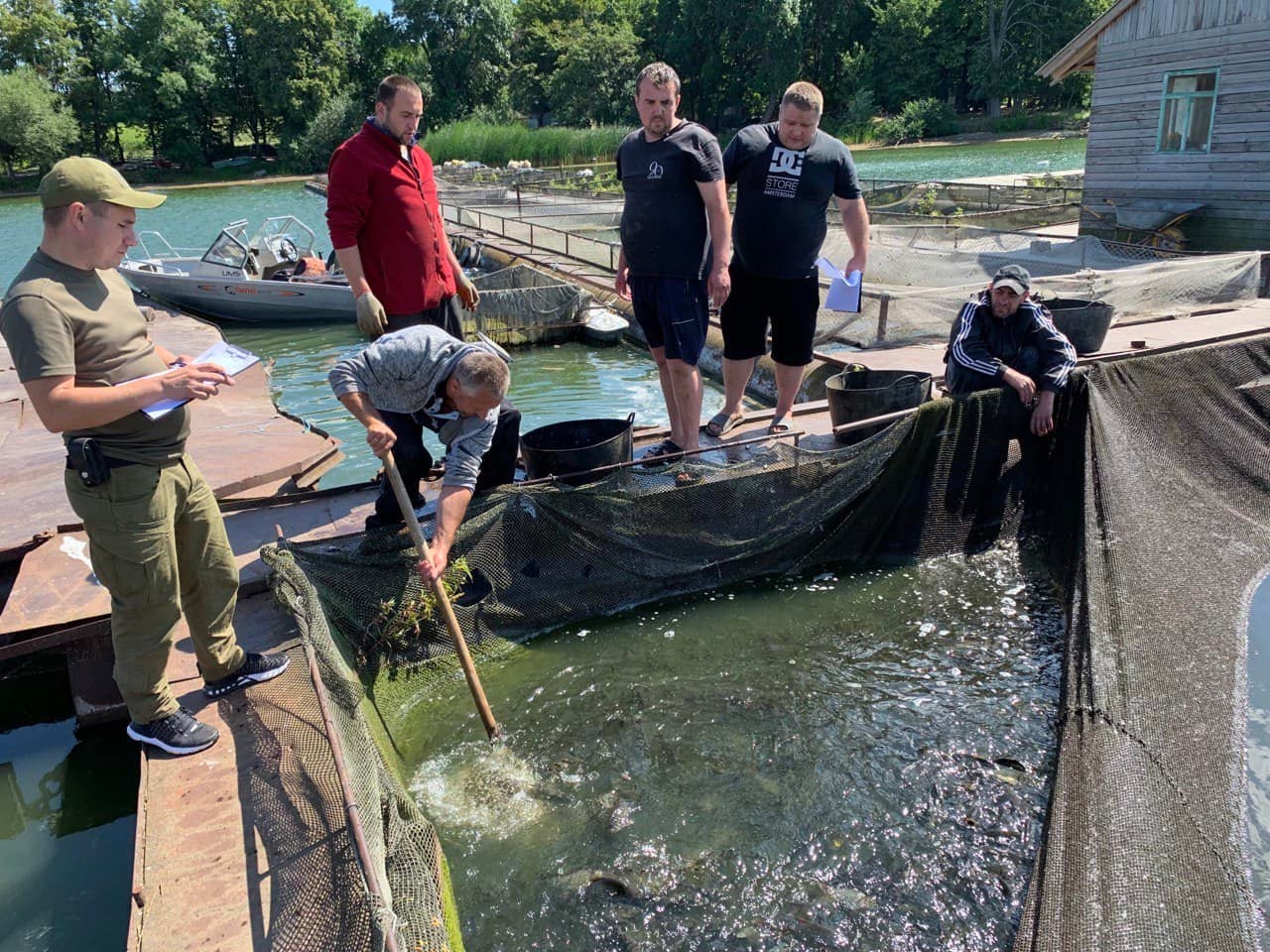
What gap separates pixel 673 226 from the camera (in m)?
4.68

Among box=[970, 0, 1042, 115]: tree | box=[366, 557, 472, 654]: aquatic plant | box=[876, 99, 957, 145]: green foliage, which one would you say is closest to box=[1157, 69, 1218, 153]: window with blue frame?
box=[366, 557, 472, 654]: aquatic plant

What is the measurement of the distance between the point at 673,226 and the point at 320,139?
5543 cm

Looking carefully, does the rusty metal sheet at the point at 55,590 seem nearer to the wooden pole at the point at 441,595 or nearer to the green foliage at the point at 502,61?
the wooden pole at the point at 441,595

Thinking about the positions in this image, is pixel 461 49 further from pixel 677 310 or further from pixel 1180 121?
pixel 677 310

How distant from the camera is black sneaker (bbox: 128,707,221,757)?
3.18 m

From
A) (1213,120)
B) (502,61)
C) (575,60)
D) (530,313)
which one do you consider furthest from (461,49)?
(1213,120)

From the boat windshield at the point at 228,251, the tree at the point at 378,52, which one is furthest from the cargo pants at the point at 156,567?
the tree at the point at 378,52

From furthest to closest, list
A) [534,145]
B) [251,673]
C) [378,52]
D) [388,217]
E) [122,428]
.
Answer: [378,52] < [534,145] < [388,217] < [251,673] < [122,428]

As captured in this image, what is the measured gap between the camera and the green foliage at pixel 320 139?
53094 millimetres

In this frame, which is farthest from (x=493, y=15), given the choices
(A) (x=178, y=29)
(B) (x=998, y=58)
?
(B) (x=998, y=58)

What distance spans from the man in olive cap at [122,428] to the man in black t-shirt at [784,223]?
3262 millimetres

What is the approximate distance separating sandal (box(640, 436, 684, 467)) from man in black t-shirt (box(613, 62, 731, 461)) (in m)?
0.10

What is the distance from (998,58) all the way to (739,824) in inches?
2266

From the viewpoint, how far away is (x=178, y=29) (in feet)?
181
